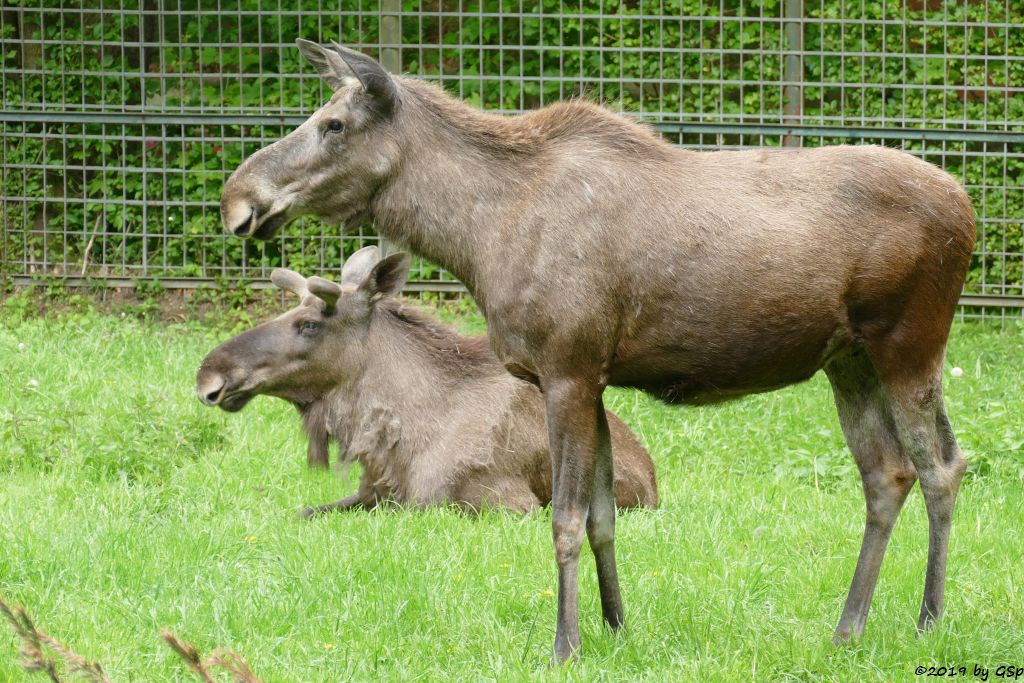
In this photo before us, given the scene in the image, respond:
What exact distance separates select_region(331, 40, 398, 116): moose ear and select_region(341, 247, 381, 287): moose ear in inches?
114

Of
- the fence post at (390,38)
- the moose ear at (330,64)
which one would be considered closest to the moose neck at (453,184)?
the moose ear at (330,64)

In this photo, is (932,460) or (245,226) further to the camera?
(245,226)

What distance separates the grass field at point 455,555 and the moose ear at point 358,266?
3.46 ft

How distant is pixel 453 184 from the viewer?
502 centimetres

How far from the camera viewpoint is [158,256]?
12430 mm

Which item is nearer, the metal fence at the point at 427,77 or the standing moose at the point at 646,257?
the standing moose at the point at 646,257

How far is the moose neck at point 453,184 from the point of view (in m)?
4.97

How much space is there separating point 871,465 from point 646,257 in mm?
1242

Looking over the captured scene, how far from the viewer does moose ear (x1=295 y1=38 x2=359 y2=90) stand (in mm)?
5051

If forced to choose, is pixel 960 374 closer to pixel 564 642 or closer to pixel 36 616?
pixel 564 642

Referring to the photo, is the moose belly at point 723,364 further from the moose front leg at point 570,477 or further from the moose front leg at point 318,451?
the moose front leg at point 318,451

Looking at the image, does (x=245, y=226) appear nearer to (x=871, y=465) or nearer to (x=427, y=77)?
(x=871, y=465)

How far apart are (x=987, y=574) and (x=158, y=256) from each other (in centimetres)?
873

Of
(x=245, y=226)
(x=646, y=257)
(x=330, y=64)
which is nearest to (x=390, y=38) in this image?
(x=330, y=64)
